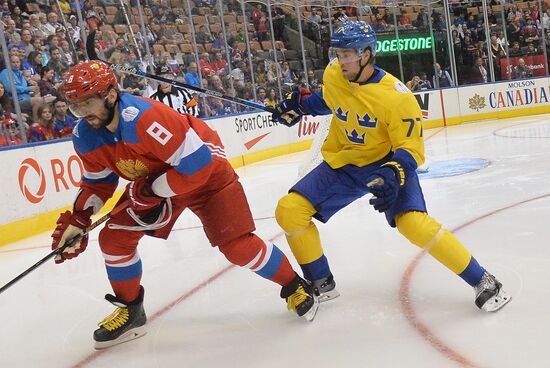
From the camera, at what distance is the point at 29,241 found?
4941 millimetres

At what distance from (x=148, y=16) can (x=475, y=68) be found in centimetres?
676

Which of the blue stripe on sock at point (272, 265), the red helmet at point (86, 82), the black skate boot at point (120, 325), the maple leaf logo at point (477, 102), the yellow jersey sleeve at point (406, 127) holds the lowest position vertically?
the maple leaf logo at point (477, 102)

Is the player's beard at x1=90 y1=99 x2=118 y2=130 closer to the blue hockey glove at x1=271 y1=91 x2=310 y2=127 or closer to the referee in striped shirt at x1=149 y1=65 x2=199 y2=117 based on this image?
the blue hockey glove at x1=271 y1=91 x2=310 y2=127

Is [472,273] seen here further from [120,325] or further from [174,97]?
[174,97]

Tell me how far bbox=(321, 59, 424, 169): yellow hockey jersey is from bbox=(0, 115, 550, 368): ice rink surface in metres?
0.61

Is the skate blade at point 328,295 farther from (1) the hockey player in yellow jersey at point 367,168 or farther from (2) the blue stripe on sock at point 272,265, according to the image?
(2) the blue stripe on sock at point 272,265

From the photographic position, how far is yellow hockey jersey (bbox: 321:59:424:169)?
2396 millimetres

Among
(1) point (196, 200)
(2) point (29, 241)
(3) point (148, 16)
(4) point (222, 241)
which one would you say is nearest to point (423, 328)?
(4) point (222, 241)

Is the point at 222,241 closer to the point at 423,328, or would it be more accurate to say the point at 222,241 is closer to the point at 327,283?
the point at 327,283

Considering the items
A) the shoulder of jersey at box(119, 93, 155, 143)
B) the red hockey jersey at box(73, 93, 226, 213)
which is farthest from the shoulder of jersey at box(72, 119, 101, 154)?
the shoulder of jersey at box(119, 93, 155, 143)

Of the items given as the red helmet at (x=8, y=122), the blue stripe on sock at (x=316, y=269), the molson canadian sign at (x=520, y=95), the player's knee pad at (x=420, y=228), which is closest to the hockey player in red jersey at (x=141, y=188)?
the blue stripe on sock at (x=316, y=269)

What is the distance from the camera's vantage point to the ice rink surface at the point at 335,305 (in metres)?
2.17

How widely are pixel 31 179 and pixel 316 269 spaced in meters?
3.34

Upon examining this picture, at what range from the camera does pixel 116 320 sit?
99.0 inches
